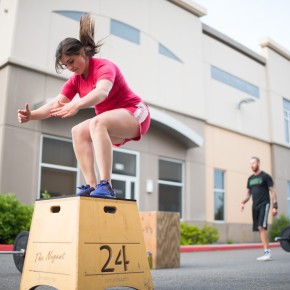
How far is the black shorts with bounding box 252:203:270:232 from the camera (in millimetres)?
7340

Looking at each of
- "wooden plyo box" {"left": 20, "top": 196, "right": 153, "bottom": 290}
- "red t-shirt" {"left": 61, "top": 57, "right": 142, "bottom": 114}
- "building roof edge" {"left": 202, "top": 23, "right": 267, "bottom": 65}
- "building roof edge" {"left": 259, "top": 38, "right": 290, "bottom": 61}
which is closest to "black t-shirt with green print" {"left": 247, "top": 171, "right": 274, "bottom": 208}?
"red t-shirt" {"left": 61, "top": 57, "right": 142, "bottom": 114}

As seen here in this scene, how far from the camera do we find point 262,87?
1948 cm

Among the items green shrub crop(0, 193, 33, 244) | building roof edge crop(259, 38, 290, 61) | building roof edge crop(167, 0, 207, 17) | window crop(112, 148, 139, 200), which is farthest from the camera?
building roof edge crop(259, 38, 290, 61)

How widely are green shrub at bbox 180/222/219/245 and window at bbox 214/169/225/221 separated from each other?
6.69 feet

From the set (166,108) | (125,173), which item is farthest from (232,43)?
(125,173)

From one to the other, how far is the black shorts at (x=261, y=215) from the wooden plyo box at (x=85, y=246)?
4.99 meters

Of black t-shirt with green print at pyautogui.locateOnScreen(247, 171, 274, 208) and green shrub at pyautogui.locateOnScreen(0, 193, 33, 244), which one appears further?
green shrub at pyautogui.locateOnScreen(0, 193, 33, 244)

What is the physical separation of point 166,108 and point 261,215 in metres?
7.31

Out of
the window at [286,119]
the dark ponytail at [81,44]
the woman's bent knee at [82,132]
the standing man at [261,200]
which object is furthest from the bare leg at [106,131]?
the window at [286,119]

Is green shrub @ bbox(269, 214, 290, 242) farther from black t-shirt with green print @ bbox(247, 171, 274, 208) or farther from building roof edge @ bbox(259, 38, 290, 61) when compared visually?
black t-shirt with green print @ bbox(247, 171, 274, 208)

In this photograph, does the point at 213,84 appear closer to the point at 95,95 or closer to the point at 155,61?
the point at 155,61

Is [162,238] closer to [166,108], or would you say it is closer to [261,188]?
[261,188]

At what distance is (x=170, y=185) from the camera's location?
13.9 meters

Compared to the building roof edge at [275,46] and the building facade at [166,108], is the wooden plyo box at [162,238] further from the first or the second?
the building roof edge at [275,46]
